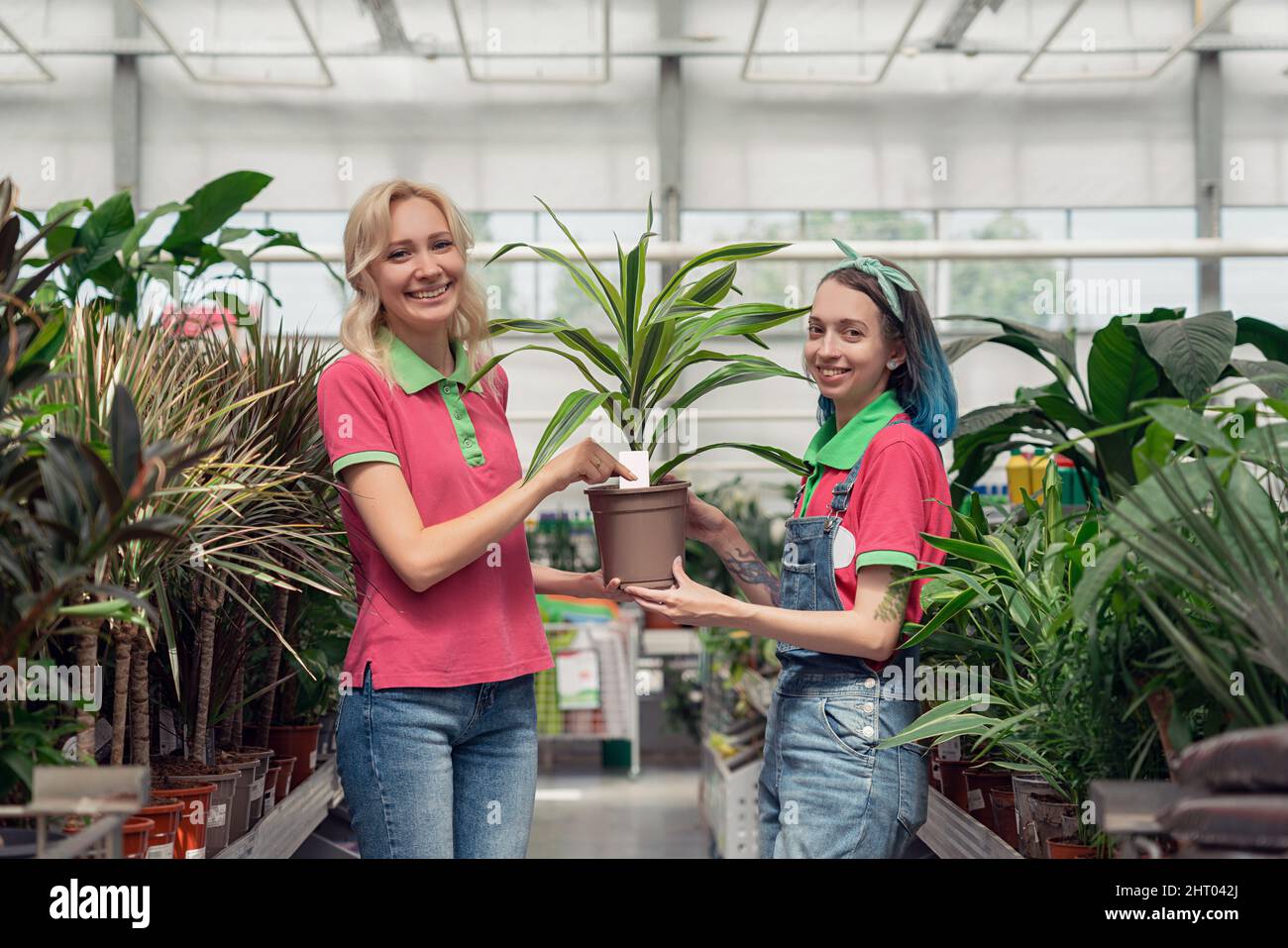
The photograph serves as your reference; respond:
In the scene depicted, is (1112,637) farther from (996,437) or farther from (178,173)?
(178,173)

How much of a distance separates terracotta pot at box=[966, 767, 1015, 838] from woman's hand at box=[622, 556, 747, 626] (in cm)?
65

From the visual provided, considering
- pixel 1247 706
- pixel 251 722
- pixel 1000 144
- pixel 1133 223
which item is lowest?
pixel 251 722

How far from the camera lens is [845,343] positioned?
1.60 m

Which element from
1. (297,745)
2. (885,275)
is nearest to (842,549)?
(885,275)

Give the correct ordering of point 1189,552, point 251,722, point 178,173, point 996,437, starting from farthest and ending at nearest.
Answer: point 178,173
point 996,437
point 251,722
point 1189,552

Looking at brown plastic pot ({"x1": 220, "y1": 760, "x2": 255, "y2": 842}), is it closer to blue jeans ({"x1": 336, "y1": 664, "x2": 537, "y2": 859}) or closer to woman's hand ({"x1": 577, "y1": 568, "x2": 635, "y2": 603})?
blue jeans ({"x1": 336, "y1": 664, "x2": 537, "y2": 859})

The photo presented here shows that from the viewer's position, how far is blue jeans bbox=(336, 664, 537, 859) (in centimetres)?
146

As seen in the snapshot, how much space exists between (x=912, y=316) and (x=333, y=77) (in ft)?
28.0

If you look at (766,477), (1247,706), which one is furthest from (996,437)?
(766,477)

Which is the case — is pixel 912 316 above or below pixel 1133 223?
below

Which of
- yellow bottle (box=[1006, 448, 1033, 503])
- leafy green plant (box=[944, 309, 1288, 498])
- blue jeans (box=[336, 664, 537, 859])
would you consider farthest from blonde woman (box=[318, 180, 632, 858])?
yellow bottle (box=[1006, 448, 1033, 503])

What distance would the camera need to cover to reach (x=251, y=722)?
91.1 inches

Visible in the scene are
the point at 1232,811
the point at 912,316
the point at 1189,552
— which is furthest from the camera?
the point at 912,316

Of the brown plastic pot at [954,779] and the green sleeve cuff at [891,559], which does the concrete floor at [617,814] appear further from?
the green sleeve cuff at [891,559]
